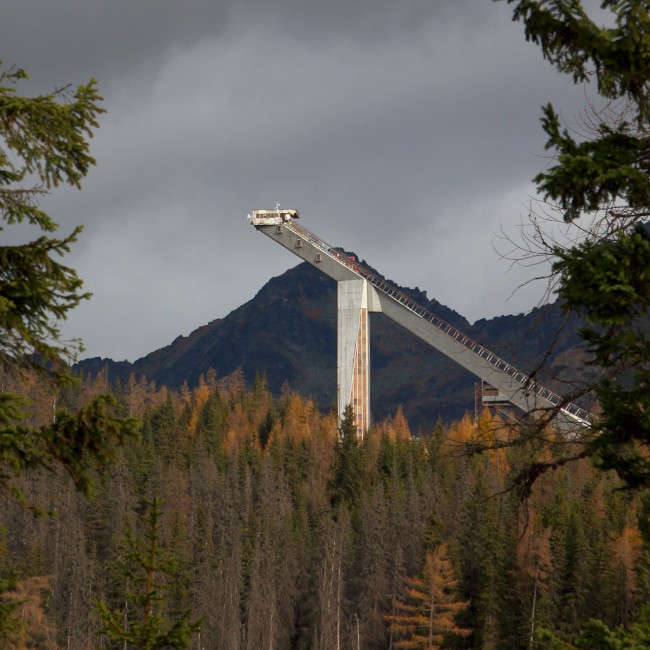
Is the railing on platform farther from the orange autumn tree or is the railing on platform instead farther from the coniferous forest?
the orange autumn tree

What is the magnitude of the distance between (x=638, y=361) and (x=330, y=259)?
7105 cm

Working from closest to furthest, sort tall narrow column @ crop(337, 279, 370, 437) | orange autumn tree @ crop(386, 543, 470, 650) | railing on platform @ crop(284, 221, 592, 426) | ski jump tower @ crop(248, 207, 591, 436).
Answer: orange autumn tree @ crop(386, 543, 470, 650), railing on platform @ crop(284, 221, 592, 426), ski jump tower @ crop(248, 207, 591, 436), tall narrow column @ crop(337, 279, 370, 437)

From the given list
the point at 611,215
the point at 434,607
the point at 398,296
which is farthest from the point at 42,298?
the point at 398,296

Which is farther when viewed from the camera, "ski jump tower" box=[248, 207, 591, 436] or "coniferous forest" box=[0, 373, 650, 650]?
"ski jump tower" box=[248, 207, 591, 436]

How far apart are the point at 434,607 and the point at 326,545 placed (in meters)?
14.9

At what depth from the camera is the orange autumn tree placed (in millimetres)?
63250

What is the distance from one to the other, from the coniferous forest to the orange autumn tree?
0.17 meters

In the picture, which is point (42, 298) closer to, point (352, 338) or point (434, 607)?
point (434, 607)

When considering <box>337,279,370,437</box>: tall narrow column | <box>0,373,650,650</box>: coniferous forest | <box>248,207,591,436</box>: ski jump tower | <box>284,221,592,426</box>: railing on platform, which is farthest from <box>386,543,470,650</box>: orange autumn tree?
<box>337,279,370,437</box>: tall narrow column

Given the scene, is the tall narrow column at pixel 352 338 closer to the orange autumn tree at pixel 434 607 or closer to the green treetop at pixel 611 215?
the orange autumn tree at pixel 434 607

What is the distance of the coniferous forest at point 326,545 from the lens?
209ft

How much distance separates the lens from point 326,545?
78250 millimetres

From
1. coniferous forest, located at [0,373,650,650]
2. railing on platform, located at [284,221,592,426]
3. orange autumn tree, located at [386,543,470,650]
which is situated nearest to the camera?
orange autumn tree, located at [386,543,470,650]

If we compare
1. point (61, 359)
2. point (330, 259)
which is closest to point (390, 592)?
point (330, 259)
